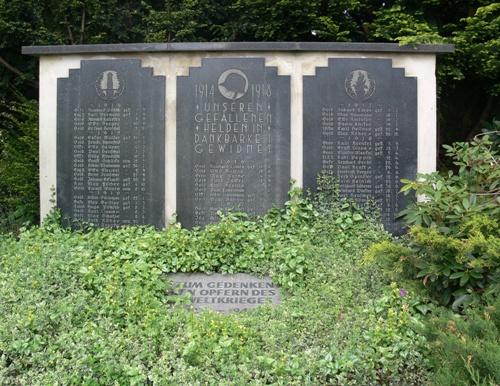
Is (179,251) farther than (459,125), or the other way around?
(459,125)

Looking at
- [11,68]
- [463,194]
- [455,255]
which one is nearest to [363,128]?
[463,194]

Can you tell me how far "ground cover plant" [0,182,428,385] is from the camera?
3.79 m

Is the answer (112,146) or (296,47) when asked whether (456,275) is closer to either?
(296,47)

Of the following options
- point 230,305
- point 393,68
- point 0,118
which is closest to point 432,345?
point 230,305

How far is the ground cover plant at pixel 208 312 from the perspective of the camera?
12.4 feet

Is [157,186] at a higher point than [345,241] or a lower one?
higher

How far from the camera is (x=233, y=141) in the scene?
6.33 m

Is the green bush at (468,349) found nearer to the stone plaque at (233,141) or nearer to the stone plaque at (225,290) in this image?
the stone plaque at (225,290)

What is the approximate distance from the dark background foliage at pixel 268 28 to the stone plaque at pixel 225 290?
4.77 m

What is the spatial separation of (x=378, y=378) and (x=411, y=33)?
568cm

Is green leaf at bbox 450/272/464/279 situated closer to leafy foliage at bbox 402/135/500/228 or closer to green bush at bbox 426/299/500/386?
leafy foliage at bbox 402/135/500/228

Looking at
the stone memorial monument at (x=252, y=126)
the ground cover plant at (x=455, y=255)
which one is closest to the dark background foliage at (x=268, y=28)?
the stone memorial monument at (x=252, y=126)

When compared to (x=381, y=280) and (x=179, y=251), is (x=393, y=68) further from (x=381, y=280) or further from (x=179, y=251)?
(x=179, y=251)

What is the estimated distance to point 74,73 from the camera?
6559 millimetres
